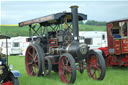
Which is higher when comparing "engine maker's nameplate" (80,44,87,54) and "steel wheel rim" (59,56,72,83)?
"engine maker's nameplate" (80,44,87,54)

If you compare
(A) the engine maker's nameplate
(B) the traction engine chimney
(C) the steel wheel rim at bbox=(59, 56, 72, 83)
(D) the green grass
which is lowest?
(C) the steel wheel rim at bbox=(59, 56, 72, 83)

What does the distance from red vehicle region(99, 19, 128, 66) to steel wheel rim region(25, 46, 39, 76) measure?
11.2 feet

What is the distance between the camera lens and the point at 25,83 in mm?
6836

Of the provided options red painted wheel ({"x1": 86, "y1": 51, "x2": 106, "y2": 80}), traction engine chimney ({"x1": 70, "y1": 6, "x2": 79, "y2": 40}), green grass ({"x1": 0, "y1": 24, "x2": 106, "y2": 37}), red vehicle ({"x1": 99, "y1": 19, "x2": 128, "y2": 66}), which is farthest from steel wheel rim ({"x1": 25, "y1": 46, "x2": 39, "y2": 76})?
green grass ({"x1": 0, "y1": 24, "x2": 106, "y2": 37})

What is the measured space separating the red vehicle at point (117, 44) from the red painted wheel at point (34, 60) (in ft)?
11.2

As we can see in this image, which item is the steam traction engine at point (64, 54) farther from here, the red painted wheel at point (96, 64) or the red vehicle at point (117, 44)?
the red vehicle at point (117, 44)

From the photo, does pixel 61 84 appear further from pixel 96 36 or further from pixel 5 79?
pixel 96 36

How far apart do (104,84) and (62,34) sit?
2.29m

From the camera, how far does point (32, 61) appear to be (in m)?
8.73

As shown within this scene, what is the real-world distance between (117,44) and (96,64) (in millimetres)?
2683

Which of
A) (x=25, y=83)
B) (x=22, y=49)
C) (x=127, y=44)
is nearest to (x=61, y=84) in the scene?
(x=25, y=83)

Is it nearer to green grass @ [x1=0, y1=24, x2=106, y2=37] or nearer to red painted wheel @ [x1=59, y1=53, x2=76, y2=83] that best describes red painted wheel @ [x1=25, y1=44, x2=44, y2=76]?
red painted wheel @ [x1=59, y1=53, x2=76, y2=83]

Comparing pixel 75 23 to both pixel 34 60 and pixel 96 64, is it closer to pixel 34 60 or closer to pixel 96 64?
pixel 96 64

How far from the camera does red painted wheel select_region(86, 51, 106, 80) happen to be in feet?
22.6
